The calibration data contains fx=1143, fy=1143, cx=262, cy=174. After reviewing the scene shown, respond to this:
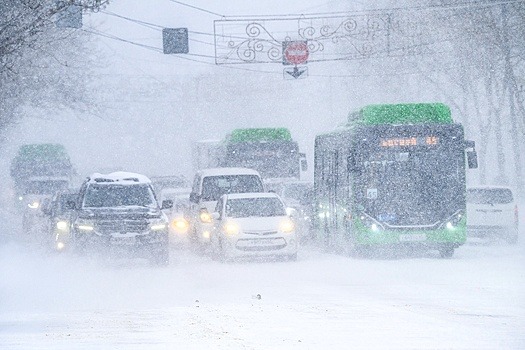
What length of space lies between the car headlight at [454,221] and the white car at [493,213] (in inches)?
212

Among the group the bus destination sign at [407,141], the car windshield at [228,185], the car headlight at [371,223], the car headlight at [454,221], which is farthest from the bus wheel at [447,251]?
the car windshield at [228,185]

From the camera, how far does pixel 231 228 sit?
84.7 ft

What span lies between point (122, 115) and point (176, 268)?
10274cm

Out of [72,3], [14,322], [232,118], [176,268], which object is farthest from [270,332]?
[232,118]

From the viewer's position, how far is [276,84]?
120750 millimetres

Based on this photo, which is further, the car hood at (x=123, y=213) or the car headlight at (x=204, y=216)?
the car headlight at (x=204, y=216)

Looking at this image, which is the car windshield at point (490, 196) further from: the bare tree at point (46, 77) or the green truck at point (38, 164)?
the green truck at point (38, 164)

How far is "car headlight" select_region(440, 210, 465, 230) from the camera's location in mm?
25688

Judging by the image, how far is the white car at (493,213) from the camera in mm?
30766

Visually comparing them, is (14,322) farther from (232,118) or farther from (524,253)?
(232,118)

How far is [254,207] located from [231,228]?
1.33 m

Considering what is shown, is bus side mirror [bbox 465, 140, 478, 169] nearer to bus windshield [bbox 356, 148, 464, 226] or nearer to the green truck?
bus windshield [bbox 356, 148, 464, 226]

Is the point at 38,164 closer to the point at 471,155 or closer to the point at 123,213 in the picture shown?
the point at 123,213

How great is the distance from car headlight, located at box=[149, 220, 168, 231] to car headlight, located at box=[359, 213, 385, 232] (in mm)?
4420
